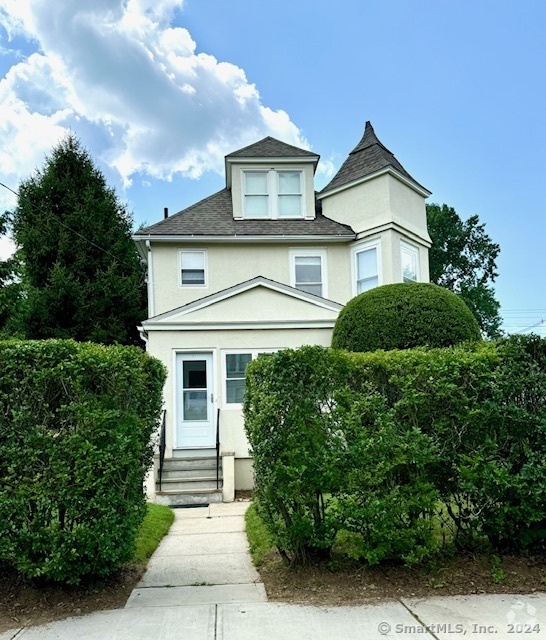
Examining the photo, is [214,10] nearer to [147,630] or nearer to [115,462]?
[115,462]

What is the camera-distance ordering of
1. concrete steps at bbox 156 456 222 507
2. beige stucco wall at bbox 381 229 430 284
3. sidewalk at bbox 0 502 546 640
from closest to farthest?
Answer: 1. sidewalk at bbox 0 502 546 640
2. concrete steps at bbox 156 456 222 507
3. beige stucco wall at bbox 381 229 430 284

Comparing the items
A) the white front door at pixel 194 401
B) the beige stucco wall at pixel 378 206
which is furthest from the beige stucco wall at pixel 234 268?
the white front door at pixel 194 401

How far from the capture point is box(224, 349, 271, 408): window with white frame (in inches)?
447

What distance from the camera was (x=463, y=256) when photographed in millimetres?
33094

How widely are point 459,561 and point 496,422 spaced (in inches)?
53.5

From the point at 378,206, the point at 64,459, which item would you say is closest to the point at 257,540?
the point at 64,459

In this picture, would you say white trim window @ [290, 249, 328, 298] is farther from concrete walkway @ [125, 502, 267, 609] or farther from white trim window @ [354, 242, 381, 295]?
concrete walkway @ [125, 502, 267, 609]

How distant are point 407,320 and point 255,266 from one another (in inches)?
228

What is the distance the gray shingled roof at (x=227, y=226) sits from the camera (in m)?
13.9

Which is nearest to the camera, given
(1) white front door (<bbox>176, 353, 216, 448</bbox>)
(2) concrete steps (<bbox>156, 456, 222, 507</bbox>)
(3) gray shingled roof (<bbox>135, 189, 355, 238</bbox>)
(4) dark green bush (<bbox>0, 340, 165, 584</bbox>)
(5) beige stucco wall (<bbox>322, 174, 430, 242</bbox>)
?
(4) dark green bush (<bbox>0, 340, 165, 584</bbox>)

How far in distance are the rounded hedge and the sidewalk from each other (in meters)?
5.44

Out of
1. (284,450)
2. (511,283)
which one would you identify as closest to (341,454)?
(284,450)

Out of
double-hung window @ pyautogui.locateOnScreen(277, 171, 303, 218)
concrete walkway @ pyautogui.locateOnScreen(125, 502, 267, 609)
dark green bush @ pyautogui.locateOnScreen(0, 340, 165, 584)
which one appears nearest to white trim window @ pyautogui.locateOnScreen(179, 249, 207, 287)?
double-hung window @ pyautogui.locateOnScreen(277, 171, 303, 218)

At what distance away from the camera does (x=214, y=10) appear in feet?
38.0
